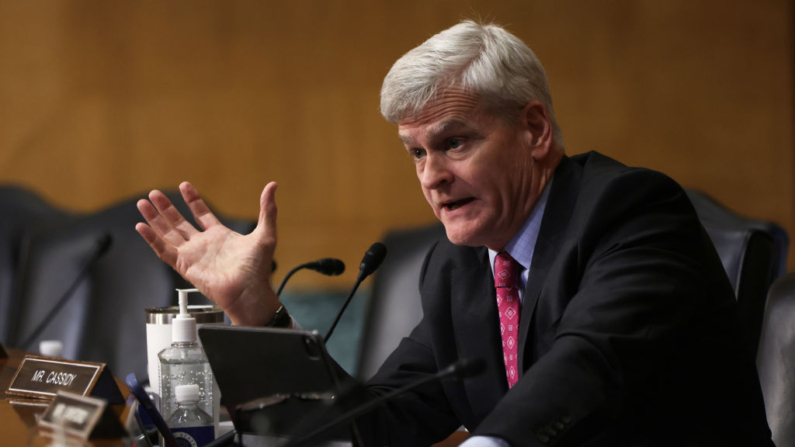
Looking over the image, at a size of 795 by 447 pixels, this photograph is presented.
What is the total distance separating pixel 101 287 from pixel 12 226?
0.86 metres

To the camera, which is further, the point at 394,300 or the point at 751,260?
the point at 394,300

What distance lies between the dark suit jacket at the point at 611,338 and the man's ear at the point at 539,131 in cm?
5

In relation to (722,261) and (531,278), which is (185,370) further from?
(722,261)

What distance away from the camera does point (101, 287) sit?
9.50ft

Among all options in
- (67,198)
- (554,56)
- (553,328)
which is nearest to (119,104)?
(67,198)

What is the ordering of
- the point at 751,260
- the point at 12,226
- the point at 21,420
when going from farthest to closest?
the point at 12,226, the point at 751,260, the point at 21,420

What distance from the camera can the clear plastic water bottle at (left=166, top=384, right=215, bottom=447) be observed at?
4.38 ft

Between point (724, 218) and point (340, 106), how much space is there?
2243mm

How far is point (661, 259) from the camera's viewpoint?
4.61 feet

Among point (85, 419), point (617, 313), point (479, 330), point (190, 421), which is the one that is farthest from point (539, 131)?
point (85, 419)

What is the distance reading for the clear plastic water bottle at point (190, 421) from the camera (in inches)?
52.6

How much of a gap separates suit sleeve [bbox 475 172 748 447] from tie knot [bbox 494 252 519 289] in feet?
0.70

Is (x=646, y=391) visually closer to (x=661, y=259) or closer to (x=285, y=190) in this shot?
(x=661, y=259)

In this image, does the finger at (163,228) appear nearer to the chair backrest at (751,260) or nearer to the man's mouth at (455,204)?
the man's mouth at (455,204)
